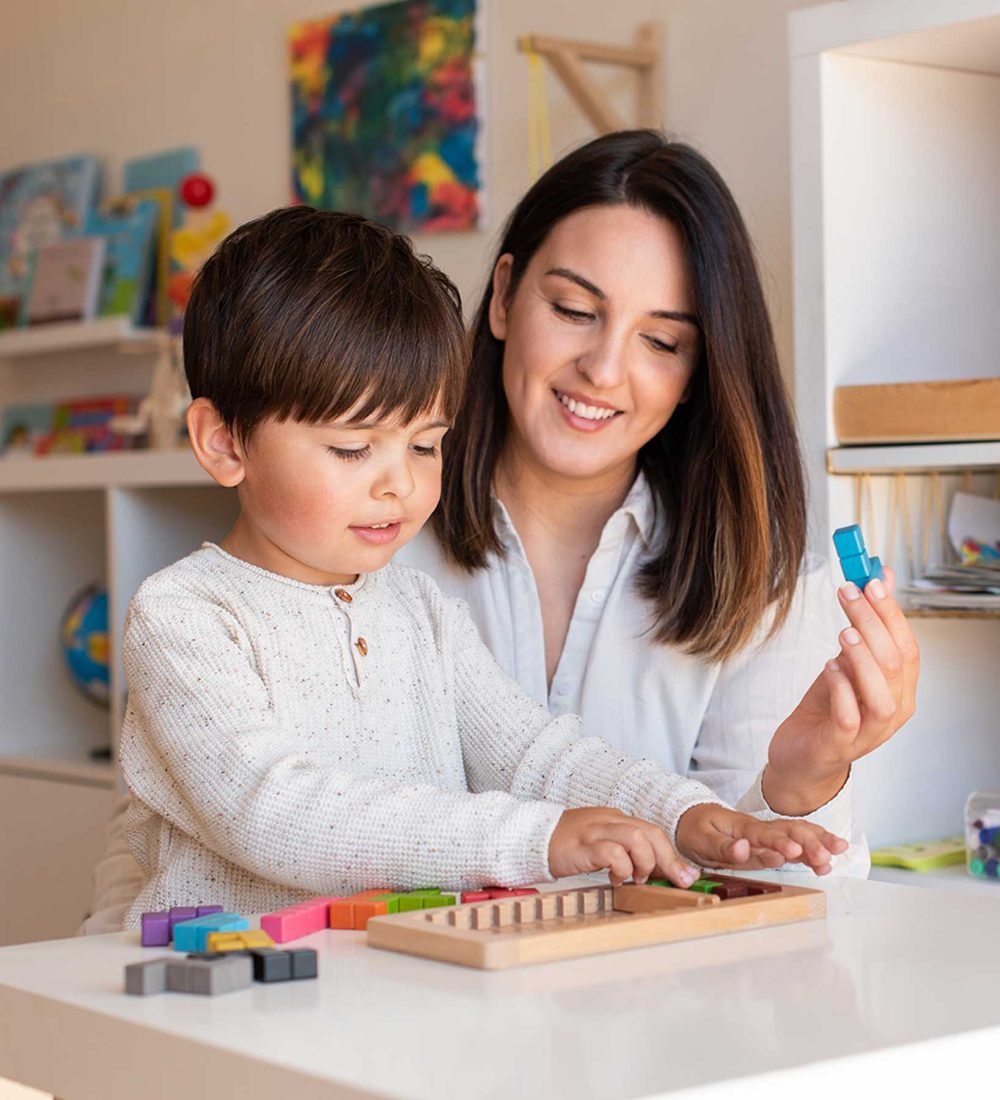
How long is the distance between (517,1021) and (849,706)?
18.0 inches

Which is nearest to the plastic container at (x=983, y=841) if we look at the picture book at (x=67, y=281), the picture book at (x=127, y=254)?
the picture book at (x=127, y=254)

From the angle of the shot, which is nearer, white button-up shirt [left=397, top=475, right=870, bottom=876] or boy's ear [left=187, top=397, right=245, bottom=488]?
boy's ear [left=187, top=397, right=245, bottom=488]

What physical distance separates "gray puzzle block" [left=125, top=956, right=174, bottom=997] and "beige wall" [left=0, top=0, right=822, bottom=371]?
4.81 ft

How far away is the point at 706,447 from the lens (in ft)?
5.42

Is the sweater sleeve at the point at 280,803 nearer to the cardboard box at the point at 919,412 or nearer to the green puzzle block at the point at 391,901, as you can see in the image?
the green puzzle block at the point at 391,901

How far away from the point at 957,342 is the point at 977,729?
44 centimetres

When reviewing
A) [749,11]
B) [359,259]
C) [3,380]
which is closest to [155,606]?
[359,259]

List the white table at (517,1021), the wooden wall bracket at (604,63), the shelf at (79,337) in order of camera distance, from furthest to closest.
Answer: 1. the shelf at (79,337)
2. the wooden wall bracket at (604,63)
3. the white table at (517,1021)

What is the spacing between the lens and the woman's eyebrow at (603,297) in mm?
1591

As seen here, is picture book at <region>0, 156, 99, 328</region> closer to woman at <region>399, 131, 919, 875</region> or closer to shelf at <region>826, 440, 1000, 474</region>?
woman at <region>399, 131, 919, 875</region>

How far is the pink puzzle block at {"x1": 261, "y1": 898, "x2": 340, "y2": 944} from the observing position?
3.05ft

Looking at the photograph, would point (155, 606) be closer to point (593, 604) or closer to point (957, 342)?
point (593, 604)

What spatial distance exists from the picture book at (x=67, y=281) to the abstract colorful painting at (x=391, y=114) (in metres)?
0.58

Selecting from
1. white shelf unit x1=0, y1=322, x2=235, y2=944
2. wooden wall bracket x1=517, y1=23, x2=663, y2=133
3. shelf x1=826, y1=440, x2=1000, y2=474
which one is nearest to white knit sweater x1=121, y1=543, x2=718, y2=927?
shelf x1=826, y1=440, x2=1000, y2=474
